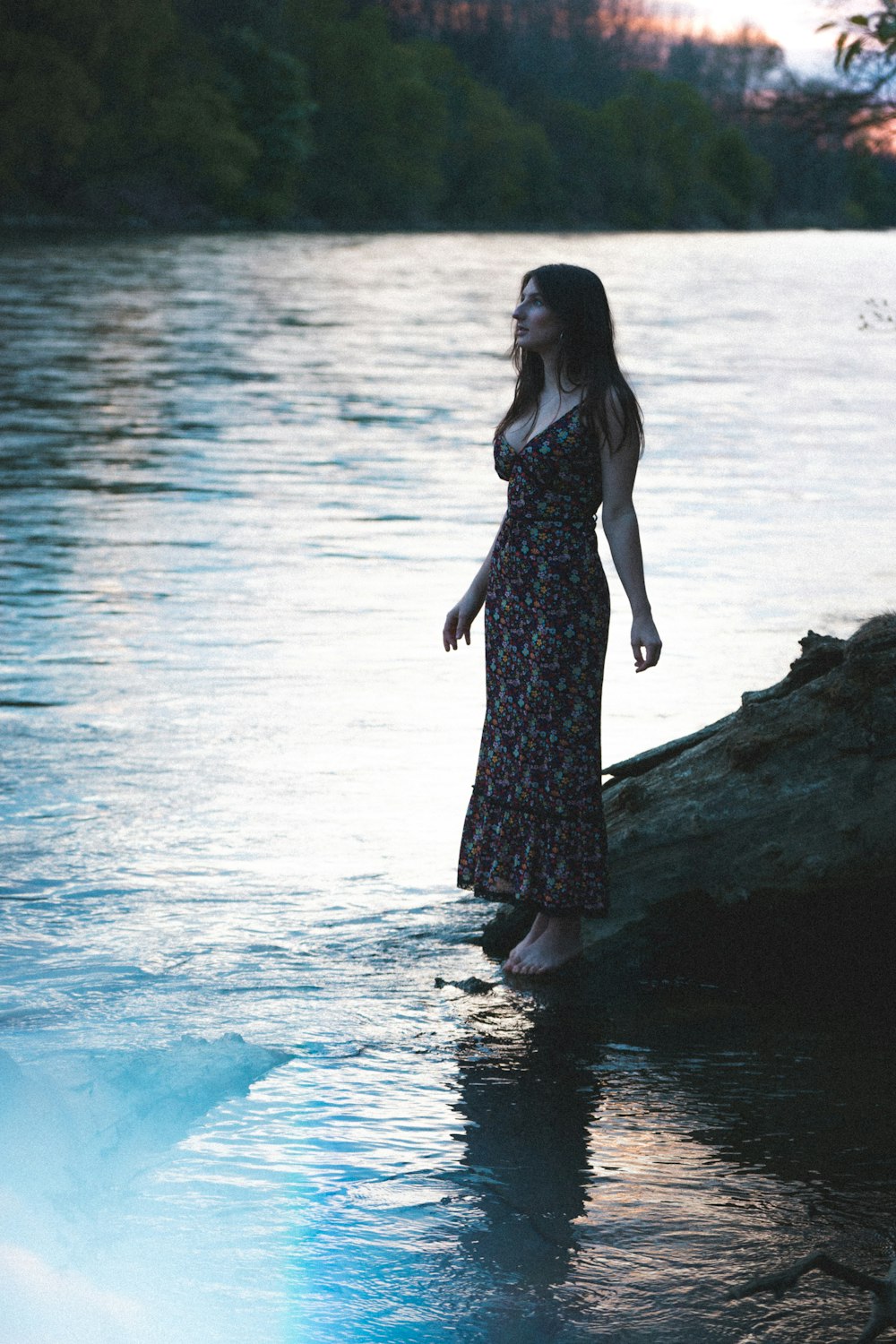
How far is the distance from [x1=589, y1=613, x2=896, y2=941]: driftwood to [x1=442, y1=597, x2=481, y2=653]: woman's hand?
66cm

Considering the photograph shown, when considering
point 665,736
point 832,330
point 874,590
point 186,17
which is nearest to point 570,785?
point 665,736

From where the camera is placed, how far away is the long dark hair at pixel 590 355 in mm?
4902

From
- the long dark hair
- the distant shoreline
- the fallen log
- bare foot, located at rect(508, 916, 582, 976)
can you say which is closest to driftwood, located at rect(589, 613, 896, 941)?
the fallen log

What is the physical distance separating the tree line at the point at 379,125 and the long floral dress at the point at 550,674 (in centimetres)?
617

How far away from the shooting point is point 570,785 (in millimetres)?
4992

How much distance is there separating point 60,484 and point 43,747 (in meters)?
7.73

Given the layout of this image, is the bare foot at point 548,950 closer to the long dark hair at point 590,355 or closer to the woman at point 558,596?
the woman at point 558,596

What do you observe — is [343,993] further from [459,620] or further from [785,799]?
[785,799]

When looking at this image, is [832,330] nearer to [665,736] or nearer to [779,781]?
[665,736]

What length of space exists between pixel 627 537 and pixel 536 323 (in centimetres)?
61

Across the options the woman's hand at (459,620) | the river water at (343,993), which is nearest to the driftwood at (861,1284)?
the river water at (343,993)

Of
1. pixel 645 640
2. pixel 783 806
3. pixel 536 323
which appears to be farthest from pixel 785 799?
pixel 536 323

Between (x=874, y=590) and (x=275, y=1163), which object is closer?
(x=275, y=1163)

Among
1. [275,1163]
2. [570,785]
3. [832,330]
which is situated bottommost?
[275,1163]
